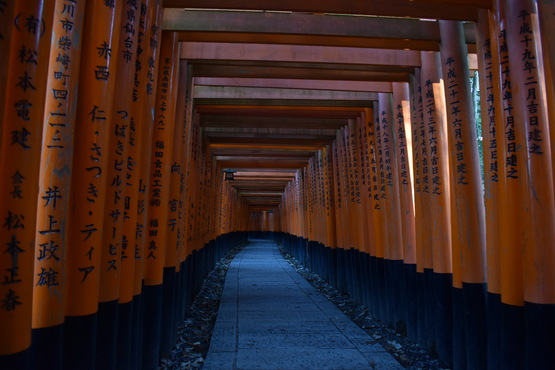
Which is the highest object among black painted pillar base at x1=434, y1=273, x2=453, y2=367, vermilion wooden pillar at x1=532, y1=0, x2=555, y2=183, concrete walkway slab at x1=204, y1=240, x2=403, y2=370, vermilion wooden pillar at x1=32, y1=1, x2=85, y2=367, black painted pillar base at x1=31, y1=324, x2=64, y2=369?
vermilion wooden pillar at x1=532, y1=0, x2=555, y2=183

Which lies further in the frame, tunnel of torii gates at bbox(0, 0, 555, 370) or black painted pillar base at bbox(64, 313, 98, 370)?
black painted pillar base at bbox(64, 313, 98, 370)

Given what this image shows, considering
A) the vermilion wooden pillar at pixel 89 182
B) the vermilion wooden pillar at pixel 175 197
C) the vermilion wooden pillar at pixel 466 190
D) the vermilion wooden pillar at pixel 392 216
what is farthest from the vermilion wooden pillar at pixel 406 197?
the vermilion wooden pillar at pixel 89 182

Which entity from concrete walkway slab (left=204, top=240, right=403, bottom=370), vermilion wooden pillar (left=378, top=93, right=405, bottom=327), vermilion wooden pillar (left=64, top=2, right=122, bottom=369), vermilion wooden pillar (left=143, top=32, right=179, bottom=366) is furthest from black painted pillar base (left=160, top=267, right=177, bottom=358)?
vermilion wooden pillar (left=378, top=93, right=405, bottom=327)

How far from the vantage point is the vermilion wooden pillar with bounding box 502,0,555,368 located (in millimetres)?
2627

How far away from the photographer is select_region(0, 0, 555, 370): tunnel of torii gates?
6.00 feet

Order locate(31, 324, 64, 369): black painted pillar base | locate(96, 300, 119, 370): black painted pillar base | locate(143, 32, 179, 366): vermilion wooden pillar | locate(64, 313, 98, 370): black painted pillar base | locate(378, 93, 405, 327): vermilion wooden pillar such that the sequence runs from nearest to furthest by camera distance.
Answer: locate(31, 324, 64, 369): black painted pillar base, locate(64, 313, 98, 370): black painted pillar base, locate(96, 300, 119, 370): black painted pillar base, locate(143, 32, 179, 366): vermilion wooden pillar, locate(378, 93, 405, 327): vermilion wooden pillar

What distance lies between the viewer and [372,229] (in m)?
6.52

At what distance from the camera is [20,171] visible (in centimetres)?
159

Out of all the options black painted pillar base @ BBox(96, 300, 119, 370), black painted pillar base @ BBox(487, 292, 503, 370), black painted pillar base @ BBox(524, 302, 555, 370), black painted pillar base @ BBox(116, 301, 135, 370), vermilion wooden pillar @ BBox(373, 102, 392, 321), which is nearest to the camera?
black painted pillar base @ BBox(96, 300, 119, 370)

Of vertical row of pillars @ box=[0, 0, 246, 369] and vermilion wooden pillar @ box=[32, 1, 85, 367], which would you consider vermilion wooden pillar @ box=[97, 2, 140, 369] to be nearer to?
vertical row of pillars @ box=[0, 0, 246, 369]

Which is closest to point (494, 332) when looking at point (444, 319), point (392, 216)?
point (444, 319)

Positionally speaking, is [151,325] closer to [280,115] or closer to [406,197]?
[406,197]

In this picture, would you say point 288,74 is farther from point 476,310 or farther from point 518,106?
point 476,310

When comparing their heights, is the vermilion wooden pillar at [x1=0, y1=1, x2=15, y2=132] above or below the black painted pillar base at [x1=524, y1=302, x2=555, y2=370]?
above
